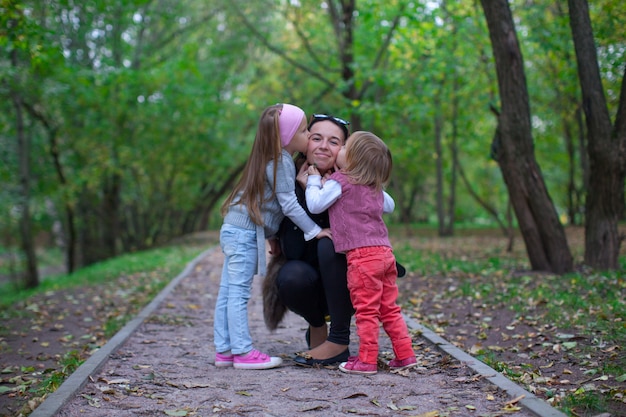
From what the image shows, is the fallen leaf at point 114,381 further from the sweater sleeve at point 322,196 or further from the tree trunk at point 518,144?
the tree trunk at point 518,144

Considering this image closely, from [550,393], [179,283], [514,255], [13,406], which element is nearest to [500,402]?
[550,393]

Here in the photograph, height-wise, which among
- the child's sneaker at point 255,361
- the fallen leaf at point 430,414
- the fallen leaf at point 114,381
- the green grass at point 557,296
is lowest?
the fallen leaf at point 114,381

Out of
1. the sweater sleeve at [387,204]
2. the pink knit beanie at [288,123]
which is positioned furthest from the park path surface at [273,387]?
the pink knit beanie at [288,123]

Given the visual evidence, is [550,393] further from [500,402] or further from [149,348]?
[149,348]

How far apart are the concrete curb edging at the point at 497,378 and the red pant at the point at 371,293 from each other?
63 centimetres

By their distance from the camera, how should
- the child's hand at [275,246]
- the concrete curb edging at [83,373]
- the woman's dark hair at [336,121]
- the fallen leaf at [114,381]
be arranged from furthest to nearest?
1. the child's hand at [275,246]
2. the woman's dark hair at [336,121]
3. the fallen leaf at [114,381]
4. the concrete curb edging at [83,373]

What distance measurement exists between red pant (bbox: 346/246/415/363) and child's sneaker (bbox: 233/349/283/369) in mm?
708

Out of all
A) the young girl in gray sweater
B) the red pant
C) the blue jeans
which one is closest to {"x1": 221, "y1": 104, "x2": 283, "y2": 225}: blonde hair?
the young girl in gray sweater

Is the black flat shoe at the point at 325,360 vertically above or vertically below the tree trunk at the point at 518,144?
below

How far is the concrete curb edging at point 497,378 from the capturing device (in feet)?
11.8

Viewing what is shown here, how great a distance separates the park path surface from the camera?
3.82 metres

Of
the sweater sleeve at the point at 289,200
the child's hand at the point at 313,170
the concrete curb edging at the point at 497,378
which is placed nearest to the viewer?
the concrete curb edging at the point at 497,378

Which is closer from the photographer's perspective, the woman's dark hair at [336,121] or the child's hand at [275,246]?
the woman's dark hair at [336,121]

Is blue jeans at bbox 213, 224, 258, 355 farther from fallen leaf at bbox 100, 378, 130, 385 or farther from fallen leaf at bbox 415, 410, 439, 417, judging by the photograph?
fallen leaf at bbox 415, 410, 439, 417
